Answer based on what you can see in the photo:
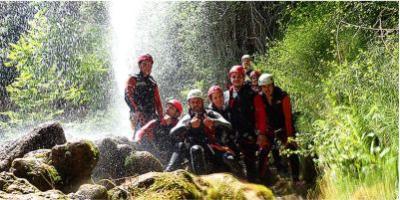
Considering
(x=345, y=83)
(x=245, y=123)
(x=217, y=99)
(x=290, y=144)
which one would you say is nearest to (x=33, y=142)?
(x=217, y=99)

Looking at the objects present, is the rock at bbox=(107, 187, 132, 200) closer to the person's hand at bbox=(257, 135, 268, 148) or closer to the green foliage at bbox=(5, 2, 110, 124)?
the person's hand at bbox=(257, 135, 268, 148)

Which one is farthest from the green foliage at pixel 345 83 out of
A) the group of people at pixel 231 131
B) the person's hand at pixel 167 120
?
the person's hand at pixel 167 120

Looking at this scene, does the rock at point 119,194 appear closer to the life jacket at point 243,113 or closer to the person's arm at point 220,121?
the person's arm at point 220,121

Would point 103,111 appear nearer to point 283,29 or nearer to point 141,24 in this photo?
point 141,24

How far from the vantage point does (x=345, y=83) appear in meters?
1.95

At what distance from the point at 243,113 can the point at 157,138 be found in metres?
0.46

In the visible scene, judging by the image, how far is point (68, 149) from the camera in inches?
61.7

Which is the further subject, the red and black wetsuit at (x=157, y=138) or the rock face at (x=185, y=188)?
the red and black wetsuit at (x=157, y=138)

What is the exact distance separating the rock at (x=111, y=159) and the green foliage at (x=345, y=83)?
79 centimetres

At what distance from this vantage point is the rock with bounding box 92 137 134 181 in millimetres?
1923

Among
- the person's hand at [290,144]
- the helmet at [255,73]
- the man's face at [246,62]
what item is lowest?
the person's hand at [290,144]

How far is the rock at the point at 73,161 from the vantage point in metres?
1.57

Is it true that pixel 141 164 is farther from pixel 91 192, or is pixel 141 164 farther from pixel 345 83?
pixel 345 83

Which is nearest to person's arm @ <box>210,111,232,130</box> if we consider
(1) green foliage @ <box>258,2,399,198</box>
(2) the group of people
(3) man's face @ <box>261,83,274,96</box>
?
(2) the group of people
